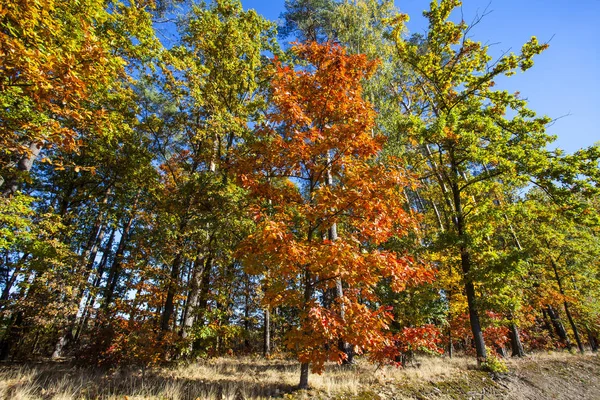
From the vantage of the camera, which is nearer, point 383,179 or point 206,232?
point 383,179

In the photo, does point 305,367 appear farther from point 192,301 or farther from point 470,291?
point 470,291

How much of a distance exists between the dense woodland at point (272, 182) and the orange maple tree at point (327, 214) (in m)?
0.05

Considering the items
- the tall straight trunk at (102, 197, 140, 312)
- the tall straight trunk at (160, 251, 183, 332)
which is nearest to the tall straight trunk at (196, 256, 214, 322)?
the tall straight trunk at (160, 251, 183, 332)

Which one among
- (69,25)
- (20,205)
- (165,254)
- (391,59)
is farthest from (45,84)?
(391,59)

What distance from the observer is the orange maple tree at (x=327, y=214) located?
5.25m

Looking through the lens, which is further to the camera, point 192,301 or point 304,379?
point 192,301

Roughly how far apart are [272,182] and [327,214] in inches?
124

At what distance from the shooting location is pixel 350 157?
7098mm

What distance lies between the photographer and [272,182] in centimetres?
882

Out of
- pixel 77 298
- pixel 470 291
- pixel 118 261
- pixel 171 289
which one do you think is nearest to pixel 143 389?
pixel 171 289

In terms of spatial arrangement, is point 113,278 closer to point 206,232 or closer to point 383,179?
point 206,232

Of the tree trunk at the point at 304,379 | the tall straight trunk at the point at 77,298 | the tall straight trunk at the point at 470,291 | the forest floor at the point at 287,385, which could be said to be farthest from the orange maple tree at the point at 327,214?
the tall straight trunk at the point at 77,298

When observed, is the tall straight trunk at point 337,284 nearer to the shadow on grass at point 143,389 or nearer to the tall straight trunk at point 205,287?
the shadow on grass at point 143,389

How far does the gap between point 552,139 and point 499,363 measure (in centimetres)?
809
